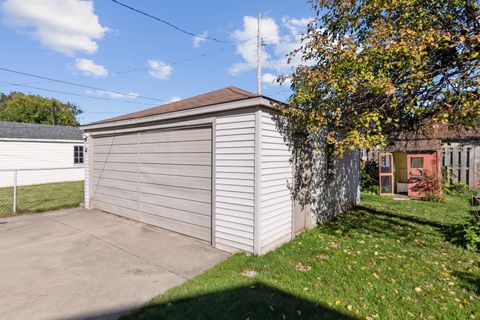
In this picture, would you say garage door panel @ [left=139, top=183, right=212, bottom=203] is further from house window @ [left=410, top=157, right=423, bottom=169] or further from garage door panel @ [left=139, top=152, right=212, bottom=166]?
house window @ [left=410, top=157, right=423, bottom=169]

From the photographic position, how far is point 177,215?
5.72m

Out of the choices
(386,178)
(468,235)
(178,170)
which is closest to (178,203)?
(178,170)

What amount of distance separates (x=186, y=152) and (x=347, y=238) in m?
3.82

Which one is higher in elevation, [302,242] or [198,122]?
[198,122]

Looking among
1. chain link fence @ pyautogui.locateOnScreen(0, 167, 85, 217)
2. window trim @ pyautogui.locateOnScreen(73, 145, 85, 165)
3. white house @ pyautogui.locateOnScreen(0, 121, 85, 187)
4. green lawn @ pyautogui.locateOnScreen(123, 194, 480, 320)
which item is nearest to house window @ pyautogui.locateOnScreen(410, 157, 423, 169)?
green lawn @ pyautogui.locateOnScreen(123, 194, 480, 320)

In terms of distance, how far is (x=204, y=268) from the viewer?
398cm

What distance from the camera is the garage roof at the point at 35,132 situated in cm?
1452

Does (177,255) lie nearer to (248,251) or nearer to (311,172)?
(248,251)

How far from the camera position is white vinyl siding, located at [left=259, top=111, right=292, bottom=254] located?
4457 millimetres

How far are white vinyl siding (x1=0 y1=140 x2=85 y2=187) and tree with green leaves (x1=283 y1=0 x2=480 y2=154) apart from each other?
13562 millimetres

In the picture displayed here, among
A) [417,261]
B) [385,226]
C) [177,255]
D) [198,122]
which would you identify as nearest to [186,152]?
[198,122]

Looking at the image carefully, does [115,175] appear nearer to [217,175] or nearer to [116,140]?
[116,140]

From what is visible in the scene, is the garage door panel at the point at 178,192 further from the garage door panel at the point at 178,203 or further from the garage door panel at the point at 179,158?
the garage door panel at the point at 179,158

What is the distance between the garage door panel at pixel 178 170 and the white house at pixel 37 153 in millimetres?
10248
